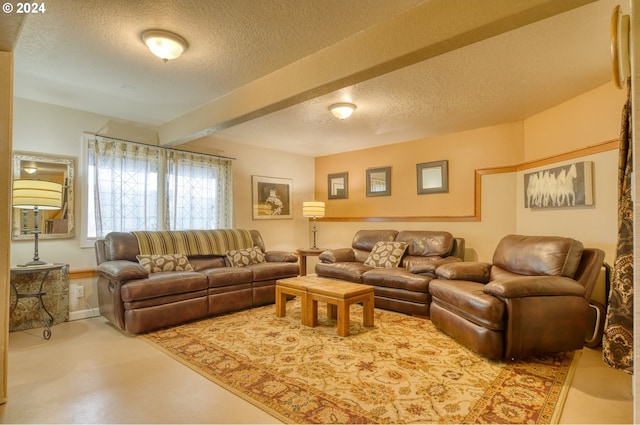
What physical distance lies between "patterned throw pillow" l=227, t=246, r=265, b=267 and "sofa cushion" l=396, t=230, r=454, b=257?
6.85ft

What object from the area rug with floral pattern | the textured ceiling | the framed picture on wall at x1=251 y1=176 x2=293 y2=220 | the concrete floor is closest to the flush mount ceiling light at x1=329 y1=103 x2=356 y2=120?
the textured ceiling

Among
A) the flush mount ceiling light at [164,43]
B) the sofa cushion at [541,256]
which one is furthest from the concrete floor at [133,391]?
the flush mount ceiling light at [164,43]

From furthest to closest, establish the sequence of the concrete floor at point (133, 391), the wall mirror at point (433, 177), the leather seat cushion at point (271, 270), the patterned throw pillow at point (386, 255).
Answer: the wall mirror at point (433, 177), the patterned throw pillow at point (386, 255), the leather seat cushion at point (271, 270), the concrete floor at point (133, 391)

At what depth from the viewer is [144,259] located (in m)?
3.67

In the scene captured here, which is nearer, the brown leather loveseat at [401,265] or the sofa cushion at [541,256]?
the sofa cushion at [541,256]

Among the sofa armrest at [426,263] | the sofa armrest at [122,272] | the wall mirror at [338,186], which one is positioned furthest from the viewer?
the wall mirror at [338,186]

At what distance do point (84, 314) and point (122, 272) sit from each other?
3.83ft

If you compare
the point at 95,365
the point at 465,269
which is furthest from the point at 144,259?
the point at 465,269

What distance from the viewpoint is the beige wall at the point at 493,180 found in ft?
9.89

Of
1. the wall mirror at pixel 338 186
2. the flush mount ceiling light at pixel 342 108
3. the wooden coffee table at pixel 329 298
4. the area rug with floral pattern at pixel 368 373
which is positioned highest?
the flush mount ceiling light at pixel 342 108

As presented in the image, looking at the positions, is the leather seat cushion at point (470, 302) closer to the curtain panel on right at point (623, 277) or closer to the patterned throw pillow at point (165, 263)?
the curtain panel on right at point (623, 277)

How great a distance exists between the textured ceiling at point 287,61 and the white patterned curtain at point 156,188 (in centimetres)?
51

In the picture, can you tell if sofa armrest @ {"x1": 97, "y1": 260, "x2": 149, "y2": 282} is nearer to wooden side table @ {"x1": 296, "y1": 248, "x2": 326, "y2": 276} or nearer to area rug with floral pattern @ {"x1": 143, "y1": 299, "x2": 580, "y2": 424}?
area rug with floral pattern @ {"x1": 143, "y1": 299, "x2": 580, "y2": 424}

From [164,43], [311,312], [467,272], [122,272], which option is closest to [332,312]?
[311,312]
